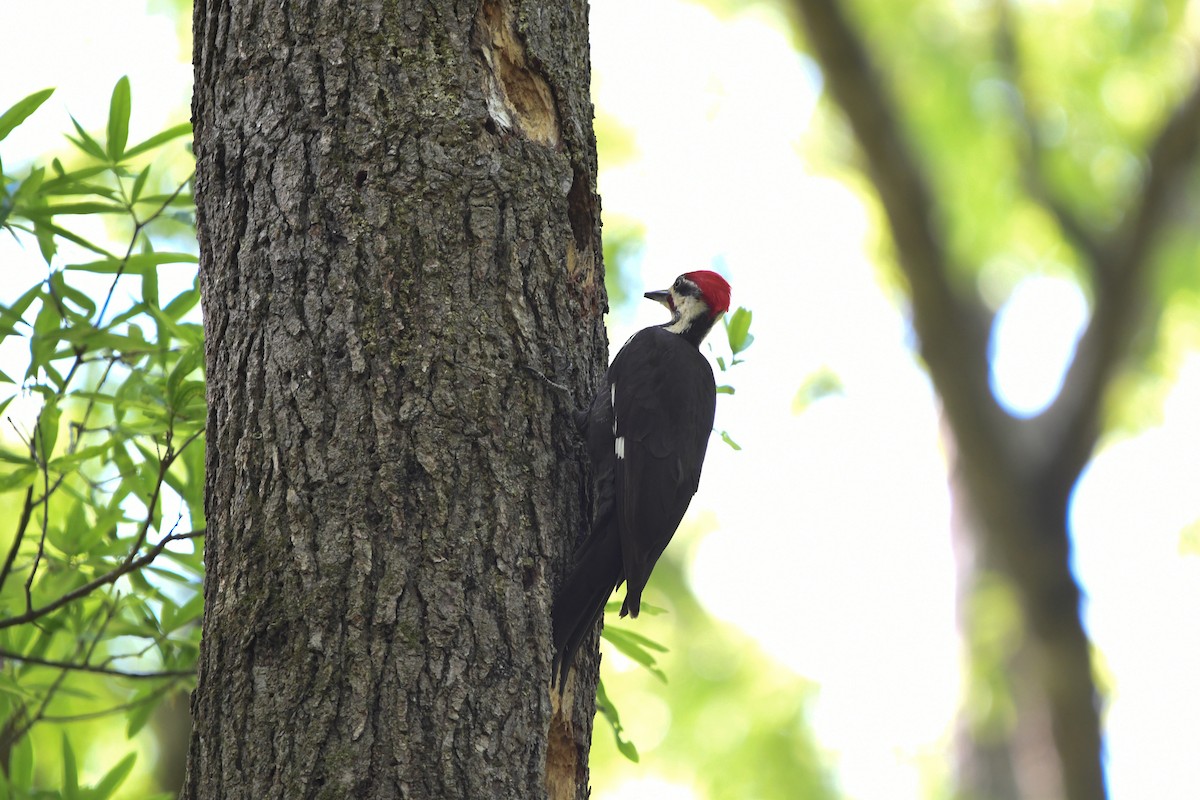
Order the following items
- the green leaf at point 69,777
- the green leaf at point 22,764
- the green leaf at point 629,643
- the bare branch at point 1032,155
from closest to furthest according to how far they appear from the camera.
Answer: the green leaf at point 69,777
the green leaf at point 22,764
the green leaf at point 629,643
the bare branch at point 1032,155

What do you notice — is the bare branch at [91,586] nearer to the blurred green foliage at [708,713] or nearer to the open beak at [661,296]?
the open beak at [661,296]

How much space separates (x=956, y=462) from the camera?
20.1 ft

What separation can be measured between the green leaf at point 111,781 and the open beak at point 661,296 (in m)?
2.34

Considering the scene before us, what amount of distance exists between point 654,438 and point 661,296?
49.4 inches

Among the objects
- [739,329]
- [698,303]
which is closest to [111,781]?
[739,329]

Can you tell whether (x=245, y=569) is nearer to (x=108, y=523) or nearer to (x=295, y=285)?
(x=295, y=285)

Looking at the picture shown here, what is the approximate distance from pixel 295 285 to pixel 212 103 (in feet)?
1.54

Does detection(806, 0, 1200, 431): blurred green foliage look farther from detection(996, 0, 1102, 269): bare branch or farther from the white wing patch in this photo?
the white wing patch

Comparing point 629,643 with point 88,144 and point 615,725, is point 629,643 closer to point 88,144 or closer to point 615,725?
point 615,725

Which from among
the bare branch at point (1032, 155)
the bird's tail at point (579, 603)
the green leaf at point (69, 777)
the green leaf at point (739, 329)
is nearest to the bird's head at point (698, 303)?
the green leaf at point (739, 329)

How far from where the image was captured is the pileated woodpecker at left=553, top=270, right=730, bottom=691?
7.09ft

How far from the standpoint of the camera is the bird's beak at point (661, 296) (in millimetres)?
4023

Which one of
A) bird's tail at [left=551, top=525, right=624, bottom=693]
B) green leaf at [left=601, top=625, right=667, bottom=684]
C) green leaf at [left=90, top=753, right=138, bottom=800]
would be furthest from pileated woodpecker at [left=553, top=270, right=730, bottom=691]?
green leaf at [left=90, top=753, right=138, bottom=800]

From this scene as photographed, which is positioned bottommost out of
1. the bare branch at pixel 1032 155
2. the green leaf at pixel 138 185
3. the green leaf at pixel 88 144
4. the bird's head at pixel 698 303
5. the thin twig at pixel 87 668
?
the thin twig at pixel 87 668
